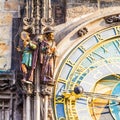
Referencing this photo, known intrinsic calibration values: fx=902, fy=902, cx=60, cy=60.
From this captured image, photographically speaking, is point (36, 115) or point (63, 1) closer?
point (36, 115)

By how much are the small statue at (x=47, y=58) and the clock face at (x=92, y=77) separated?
20 centimetres

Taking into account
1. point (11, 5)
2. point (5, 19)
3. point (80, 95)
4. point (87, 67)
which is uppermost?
point (11, 5)

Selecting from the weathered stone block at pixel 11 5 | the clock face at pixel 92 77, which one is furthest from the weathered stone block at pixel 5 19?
A: the clock face at pixel 92 77

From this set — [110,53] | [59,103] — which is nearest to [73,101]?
[59,103]

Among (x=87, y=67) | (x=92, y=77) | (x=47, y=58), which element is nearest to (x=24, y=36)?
(x=47, y=58)

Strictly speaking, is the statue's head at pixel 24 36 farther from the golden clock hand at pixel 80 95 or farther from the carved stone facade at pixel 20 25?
the golden clock hand at pixel 80 95

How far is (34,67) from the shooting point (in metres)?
10.9

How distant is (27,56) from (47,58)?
0.82 ft

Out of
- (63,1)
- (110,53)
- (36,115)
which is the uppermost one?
(63,1)

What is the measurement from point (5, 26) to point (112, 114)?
1.91 meters

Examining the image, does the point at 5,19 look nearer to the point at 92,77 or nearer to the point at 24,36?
the point at 24,36

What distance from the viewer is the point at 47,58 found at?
11.0 metres

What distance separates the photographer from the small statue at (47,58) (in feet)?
35.6

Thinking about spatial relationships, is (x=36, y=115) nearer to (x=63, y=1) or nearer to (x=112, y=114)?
(x=112, y=114)
